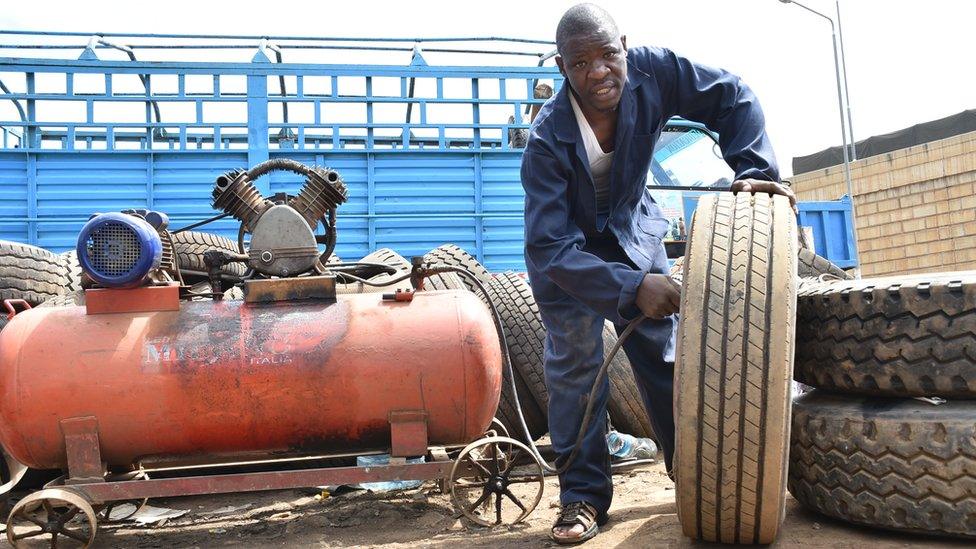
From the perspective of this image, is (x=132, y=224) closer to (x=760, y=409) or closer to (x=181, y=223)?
(x=760, y=409)

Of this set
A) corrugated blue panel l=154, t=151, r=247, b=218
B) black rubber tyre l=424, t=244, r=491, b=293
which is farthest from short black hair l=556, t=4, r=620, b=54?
corrugated blue panel l=154, t=151, r=247, b=218

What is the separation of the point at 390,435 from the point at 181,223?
12.3ft

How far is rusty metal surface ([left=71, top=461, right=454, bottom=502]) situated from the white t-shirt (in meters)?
1.11

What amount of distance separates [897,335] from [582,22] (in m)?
1.25

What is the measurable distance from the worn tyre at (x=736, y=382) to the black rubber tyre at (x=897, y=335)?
0.98 ft

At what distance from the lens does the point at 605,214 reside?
2748mm

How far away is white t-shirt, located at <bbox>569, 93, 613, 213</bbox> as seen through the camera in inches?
104

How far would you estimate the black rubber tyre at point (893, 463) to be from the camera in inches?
75.9

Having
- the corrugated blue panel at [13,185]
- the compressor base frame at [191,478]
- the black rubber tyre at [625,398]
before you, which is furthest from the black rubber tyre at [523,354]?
the corrugated blue panel at [13,185]

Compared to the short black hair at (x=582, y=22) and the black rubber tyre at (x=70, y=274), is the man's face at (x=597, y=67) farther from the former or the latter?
the black rubber tyre at (x=70, y=274)

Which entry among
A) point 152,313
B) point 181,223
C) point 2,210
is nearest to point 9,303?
point 152,313

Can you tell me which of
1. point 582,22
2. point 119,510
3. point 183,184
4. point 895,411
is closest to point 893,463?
point 895,411

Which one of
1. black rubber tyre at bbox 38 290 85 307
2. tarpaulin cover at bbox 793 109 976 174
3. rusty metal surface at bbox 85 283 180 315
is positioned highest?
tarpaulin cover at bbox 793 109 976 174

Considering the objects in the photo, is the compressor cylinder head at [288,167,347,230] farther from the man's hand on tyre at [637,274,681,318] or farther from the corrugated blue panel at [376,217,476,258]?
the corrugated blue panel at [376,217,476,258]
